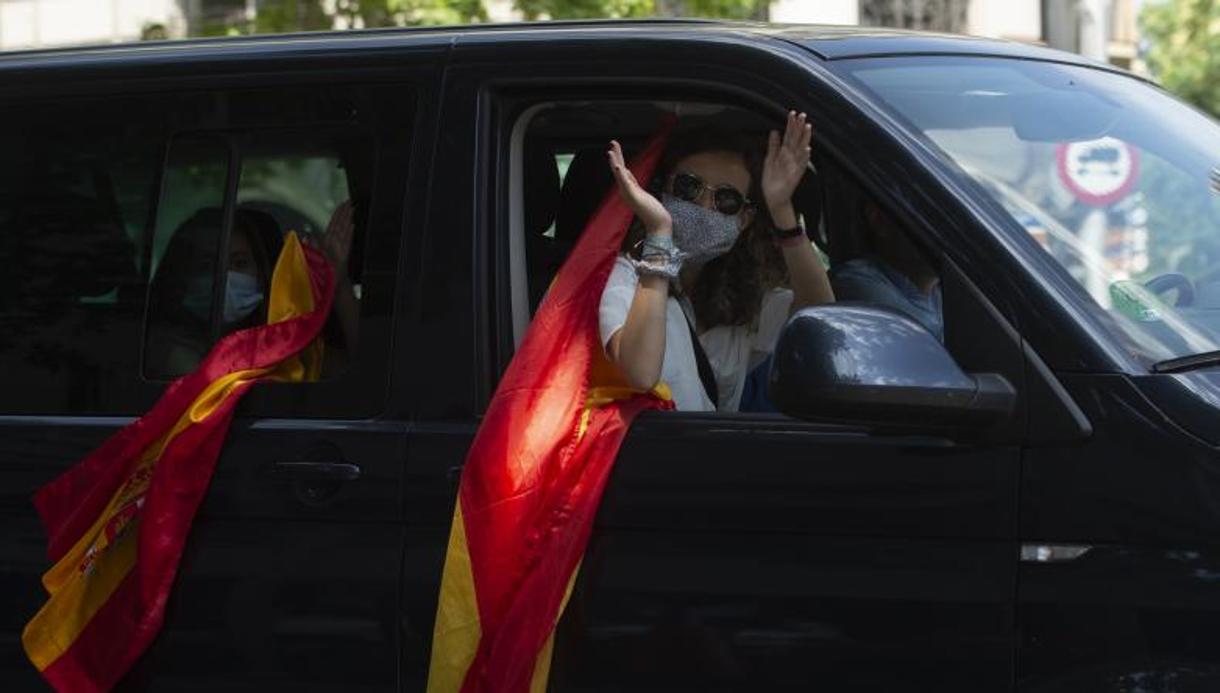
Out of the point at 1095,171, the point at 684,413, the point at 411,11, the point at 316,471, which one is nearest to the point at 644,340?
the point at 684,413

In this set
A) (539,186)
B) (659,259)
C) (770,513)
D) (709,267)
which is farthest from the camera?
(709,267)

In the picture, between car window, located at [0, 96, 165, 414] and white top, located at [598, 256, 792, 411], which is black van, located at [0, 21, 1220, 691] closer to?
car window, located at [0, 96, 165, 414]

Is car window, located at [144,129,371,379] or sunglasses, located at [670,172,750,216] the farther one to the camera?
car window, located at [144,129,371,379]

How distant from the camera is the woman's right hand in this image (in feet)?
10.4

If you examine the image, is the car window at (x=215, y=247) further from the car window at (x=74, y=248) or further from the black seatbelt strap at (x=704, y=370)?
the black seatbelt strap at (x=704, y=370)

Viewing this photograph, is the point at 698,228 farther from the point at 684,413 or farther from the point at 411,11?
the point at 411,11

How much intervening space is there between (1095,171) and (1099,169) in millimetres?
61

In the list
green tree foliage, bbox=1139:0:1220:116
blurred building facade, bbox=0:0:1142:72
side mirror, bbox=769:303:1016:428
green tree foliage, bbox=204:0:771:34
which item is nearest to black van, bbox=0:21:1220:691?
side mirror, bbox=769:303:1016:428

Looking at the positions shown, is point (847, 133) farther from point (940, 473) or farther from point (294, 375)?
point (294, 375)

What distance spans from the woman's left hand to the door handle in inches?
32.0

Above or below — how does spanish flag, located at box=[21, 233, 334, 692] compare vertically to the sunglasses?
below

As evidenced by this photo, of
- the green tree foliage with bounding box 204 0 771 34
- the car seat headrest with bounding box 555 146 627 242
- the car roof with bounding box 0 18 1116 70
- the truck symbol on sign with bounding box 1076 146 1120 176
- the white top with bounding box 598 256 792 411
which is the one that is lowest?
the white top with bounding box 598 256 792 411

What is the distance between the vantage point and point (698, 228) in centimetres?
337

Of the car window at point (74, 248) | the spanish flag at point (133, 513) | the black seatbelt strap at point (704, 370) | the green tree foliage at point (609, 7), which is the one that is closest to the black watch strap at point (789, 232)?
the black seatbelt strap at point (704, 370)
